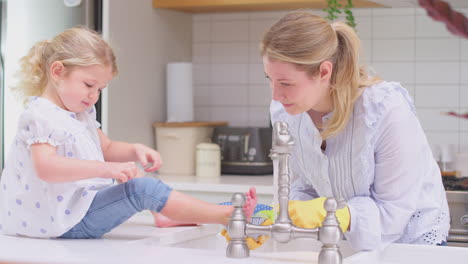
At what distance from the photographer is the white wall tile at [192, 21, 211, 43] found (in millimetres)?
3270

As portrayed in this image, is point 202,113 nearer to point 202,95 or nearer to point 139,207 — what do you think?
point 202,95

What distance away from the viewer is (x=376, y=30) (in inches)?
119

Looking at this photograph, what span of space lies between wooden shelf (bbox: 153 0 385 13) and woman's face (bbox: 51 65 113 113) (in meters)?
1.52

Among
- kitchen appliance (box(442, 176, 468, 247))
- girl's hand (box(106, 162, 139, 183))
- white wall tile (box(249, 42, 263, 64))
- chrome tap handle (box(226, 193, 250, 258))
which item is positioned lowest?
kitchen appliance (box(442, 176, 468, 247))

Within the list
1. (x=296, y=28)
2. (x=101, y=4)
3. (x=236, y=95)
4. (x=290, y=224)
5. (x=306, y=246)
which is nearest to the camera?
(x=290, y=224)

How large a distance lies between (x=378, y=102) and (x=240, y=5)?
5.44ft

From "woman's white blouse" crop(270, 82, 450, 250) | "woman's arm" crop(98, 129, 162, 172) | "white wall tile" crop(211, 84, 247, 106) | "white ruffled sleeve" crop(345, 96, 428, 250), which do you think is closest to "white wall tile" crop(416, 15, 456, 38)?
"white wall tile" crop(211, 84, 247, 106)

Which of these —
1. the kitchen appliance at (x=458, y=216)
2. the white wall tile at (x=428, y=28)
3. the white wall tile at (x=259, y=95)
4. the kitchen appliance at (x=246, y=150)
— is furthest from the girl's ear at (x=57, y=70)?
the white wall tile at (x=428, y=28)

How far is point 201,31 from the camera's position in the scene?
10.8 ft

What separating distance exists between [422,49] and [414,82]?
0.14 meters

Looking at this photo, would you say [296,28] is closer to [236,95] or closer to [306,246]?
[306,246]

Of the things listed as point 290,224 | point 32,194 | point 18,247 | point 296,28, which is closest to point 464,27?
point 290,224

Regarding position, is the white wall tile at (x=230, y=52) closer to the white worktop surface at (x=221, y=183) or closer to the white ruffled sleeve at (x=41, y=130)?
the white worktop surface at (x=221, y=183)

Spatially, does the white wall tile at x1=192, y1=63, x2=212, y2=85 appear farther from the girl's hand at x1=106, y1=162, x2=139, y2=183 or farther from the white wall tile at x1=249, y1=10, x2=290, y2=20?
the girl's hand at x1=106, y1=162, x2=139, y2=183
